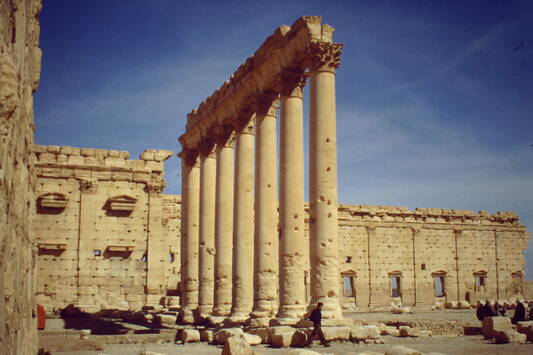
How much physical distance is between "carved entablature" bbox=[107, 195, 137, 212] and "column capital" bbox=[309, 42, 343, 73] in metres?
17.4

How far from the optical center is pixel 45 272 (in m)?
30.5

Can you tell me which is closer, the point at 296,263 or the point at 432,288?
the point at 296,263

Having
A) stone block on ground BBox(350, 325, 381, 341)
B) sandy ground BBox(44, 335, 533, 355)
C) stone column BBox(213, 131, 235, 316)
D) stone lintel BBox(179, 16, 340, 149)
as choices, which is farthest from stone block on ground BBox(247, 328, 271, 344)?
stone lintel BBox(179, 16, 340, 149)

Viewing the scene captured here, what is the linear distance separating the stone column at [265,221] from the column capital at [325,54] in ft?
13.5

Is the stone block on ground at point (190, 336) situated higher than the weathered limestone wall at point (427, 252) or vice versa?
the weathered limestone wall at point (427, 252)

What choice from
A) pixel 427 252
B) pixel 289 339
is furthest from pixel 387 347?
pixel 427 252

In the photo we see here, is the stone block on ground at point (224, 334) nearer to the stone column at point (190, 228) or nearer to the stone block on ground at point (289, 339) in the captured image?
the stone block on ground at point (289, 339)

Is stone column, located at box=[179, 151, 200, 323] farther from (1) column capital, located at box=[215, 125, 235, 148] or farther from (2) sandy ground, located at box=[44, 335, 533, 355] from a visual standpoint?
(2) sandy ground, located at box=[44, 335, 533, 355]

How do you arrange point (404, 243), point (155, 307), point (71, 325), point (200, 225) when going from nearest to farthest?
1. point (71, 325)
2. point (200, 225)
3. point (155, 307)
4. point (404, 243)

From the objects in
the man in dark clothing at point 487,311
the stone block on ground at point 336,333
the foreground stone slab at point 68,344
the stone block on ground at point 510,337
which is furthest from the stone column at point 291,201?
the man in dark clothing at point 487,311

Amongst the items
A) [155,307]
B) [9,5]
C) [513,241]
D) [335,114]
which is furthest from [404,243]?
[9,5]

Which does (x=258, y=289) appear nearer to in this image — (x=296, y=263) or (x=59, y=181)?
(x=296, y=263)

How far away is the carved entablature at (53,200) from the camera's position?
3106 cm

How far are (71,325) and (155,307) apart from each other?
6.46 m
